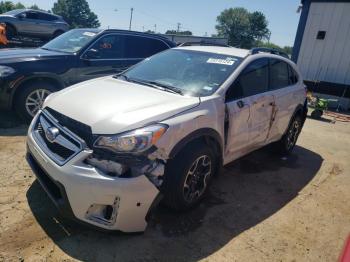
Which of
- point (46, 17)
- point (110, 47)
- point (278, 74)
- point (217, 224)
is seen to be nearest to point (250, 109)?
point (278, 74)

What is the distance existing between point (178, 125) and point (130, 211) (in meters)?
0.86

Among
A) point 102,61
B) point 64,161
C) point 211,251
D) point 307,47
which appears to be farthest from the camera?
point 307,47

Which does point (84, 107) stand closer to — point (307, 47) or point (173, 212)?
point (173, 212)

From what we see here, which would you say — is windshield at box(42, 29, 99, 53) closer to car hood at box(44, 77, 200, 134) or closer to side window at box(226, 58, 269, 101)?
car hood at box(44, 77, 200, 134)

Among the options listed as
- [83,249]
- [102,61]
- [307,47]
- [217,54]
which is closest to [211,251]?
[83,249]

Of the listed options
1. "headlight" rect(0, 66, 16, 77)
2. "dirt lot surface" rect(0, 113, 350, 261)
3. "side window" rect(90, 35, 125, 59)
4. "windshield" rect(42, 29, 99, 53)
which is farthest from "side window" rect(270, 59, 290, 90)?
"headlight" rect(0, 66, 16, 77)

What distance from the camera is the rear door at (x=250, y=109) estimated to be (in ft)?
12.0

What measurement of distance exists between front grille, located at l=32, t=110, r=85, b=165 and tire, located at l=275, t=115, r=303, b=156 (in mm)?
3659

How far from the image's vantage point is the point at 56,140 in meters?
2.86

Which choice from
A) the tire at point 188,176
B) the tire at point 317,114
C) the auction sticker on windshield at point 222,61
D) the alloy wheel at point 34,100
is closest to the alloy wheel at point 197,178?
the tire at point 188,176

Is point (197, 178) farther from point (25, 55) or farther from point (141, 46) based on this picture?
point (141, 46)

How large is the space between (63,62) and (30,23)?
12.6m

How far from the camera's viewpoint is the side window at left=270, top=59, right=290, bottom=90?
4574mm

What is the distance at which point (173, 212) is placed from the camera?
329 centimetres
